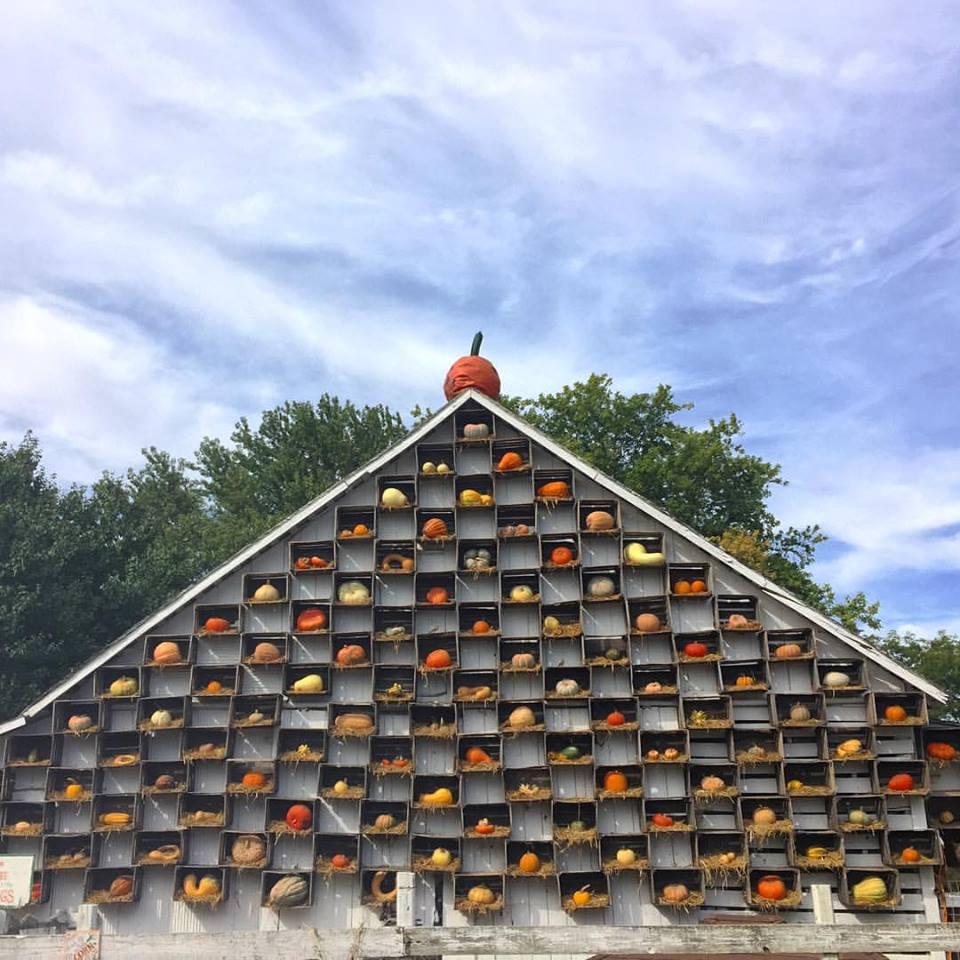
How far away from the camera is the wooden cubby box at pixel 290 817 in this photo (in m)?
16.2

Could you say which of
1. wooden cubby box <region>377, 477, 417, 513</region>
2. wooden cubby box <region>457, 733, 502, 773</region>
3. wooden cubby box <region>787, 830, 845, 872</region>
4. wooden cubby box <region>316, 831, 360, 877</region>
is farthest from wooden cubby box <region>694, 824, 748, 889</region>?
wooden cubby box <region>377, 477, 417, 513</region>

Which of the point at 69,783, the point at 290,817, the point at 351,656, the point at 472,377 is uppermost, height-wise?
the point at 472,377

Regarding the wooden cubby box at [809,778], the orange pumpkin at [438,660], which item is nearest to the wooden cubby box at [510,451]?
the orange pumpkin at [438,660]

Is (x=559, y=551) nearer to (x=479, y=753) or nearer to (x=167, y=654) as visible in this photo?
(x=479, y=753)

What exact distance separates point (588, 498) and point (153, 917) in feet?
35.8

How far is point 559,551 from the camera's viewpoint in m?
17.6

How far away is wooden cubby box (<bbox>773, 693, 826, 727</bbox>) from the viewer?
16.1 m

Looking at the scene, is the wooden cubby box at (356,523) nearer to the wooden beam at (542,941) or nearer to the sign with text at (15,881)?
the sign with text at (15,881)

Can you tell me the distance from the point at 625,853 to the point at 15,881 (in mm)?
9460

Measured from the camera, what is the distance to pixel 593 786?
1644cm

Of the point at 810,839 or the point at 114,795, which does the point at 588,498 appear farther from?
the point at 114,795

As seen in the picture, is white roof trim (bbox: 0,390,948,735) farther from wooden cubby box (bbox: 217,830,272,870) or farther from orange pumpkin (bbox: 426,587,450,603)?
wooden cubby box (bbox: 217,830,272,870)

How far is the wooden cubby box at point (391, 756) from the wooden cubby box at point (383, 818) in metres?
0.61

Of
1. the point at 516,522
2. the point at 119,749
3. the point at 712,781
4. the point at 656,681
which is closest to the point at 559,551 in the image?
the point at 516,522
